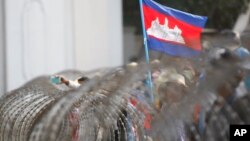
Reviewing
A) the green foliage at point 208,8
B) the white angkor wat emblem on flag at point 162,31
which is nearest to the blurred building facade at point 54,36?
the green foliage at point 208,8

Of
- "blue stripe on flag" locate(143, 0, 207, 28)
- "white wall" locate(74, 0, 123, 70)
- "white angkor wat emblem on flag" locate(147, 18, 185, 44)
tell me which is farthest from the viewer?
"white wall" locate(74, 0, 123, 70)

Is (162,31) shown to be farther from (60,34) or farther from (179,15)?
(60,34)

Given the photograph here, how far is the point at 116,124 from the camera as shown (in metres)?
2.32

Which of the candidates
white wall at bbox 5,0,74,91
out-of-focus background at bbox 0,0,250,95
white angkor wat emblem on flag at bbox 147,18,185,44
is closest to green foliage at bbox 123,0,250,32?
out-of-focus background at bbox 0,0,250,95

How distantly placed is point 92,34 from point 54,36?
46cm

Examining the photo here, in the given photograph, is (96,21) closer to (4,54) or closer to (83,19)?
(83,19)

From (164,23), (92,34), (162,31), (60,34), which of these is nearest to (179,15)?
(164,23)

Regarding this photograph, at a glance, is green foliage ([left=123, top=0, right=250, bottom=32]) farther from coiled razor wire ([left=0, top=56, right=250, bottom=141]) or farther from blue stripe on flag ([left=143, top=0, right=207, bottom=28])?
coiled razor wire ([left=0, top=56, right=250, bottom=141])

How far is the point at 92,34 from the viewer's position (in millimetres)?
6891

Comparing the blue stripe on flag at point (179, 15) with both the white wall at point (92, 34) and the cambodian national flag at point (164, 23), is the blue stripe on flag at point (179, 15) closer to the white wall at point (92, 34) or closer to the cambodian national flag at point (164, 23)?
the cambodian national flag at point (164, 23)

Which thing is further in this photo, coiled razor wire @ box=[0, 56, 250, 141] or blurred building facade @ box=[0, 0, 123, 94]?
blurred building facade @ box=[0, 0, 123, 94]

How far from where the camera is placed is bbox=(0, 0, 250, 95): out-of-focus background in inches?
271

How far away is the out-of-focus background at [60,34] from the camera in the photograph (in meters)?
6.89

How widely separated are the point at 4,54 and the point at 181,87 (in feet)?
18.4
